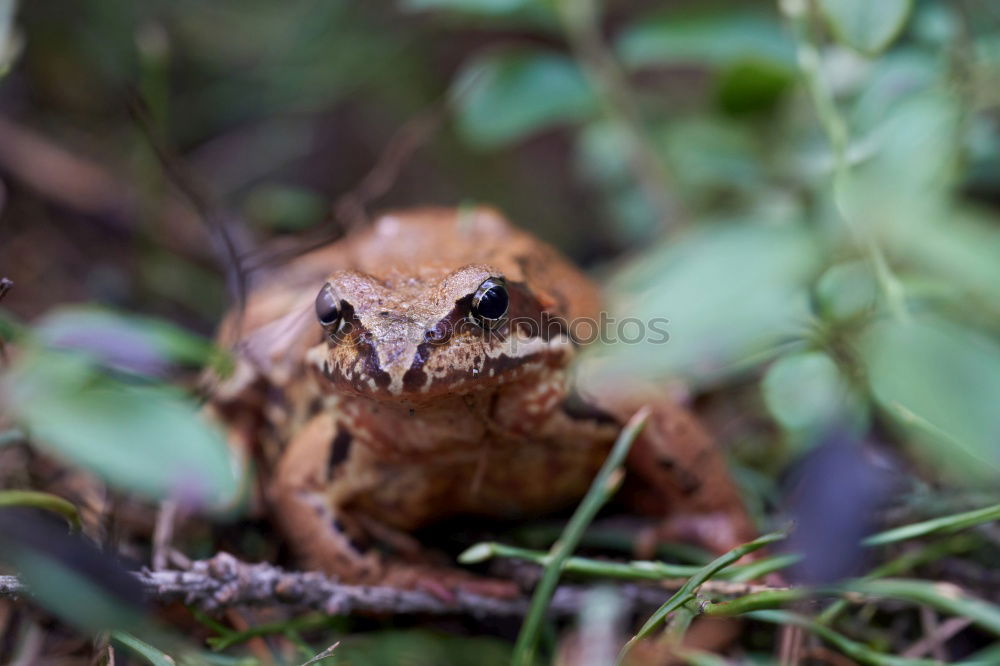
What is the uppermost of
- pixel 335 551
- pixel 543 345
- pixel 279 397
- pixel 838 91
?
pixel 838 91

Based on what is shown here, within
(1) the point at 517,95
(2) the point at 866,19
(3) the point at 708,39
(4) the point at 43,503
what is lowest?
(4) the point at 43,503

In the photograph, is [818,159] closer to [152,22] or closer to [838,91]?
[838,91]

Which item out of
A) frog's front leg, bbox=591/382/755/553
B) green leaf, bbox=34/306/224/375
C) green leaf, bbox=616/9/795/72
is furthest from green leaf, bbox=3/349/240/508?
green leaf, bbox=616/9/795/72

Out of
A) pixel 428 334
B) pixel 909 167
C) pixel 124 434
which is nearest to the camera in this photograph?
pixel 124 434

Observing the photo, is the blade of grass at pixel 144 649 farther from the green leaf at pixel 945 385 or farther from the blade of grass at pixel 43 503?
the green leaf at pixel 945 385

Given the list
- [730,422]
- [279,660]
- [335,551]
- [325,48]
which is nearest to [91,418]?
[279,660]

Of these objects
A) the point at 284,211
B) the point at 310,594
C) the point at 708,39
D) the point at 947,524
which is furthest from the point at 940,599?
the point at 284,211

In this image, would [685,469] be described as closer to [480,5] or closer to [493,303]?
[493,303]
